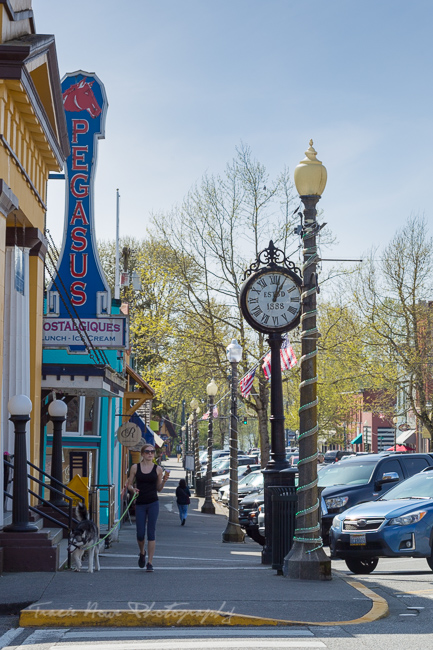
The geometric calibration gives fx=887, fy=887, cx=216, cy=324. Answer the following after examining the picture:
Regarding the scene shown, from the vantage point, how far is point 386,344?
40594 millimetres

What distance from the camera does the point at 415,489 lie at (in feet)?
47.0

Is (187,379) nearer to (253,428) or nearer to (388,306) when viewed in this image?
(388,306)

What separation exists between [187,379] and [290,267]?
659 inches

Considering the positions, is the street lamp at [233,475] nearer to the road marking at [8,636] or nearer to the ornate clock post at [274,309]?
the ornate clock post at [274,309]

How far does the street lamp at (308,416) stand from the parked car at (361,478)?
631 centimetres

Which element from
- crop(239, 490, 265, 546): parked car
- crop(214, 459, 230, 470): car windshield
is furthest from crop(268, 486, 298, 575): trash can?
crop(214, 459, 230, 470): car windshield

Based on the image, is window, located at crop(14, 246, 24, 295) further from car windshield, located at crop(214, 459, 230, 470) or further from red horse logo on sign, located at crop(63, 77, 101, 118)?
car windshield, located at crop(214, 459, 230, 470)

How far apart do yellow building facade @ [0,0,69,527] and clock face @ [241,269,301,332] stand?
3.39 metres

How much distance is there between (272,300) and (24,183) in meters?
4.22

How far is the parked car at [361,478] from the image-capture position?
58.1 feet

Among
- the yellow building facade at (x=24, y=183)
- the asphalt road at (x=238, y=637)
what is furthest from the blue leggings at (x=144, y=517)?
the asphalt road at (x=238, y=637)

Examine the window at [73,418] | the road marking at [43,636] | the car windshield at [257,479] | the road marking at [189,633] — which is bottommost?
the car windshield at [257,479]

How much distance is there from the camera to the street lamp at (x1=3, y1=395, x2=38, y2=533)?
10.8 metres

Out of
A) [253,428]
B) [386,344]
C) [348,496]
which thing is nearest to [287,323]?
[348,496]
